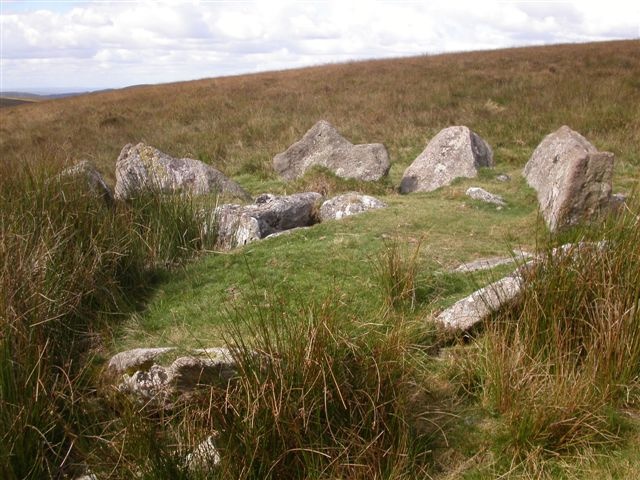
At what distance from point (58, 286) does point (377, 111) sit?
13815mm

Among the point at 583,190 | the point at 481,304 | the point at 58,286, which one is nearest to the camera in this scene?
the point at 481,304

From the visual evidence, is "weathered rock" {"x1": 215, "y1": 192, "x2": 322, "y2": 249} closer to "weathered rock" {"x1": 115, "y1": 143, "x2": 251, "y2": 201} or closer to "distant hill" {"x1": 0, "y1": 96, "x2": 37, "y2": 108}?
"weathered rock" {"x1": 115, "y1": 143, "x2": 251, "y2": 201}

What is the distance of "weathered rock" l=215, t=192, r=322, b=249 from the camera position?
799 centimetres

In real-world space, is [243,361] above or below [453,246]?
above

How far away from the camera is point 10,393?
3.89 metres

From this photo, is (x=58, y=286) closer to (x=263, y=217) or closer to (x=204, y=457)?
(x=204, y=457)

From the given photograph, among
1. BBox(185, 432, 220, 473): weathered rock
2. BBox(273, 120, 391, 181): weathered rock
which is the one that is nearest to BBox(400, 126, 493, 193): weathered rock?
BBox(273, 120, 391, 181): weathered rock

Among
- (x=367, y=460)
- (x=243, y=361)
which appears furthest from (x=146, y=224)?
(x=367, y=460)

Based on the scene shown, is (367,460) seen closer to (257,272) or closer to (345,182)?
(257,272)

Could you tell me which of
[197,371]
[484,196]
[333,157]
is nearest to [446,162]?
[484,196]

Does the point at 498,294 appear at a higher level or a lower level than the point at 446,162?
higher

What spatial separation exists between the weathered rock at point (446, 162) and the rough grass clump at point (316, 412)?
7.02m

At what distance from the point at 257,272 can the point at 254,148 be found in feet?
31.6

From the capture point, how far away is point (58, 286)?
201 inches
